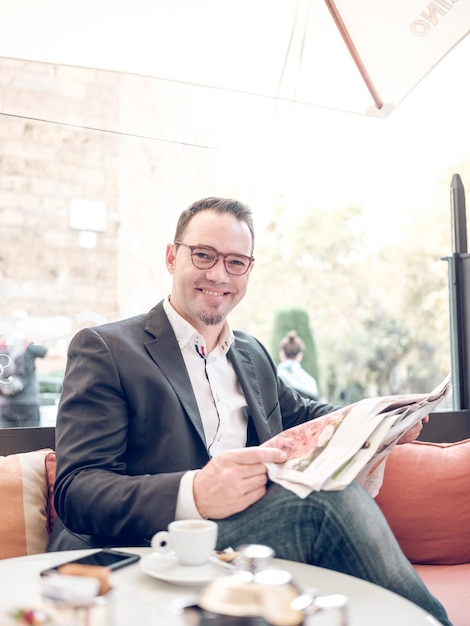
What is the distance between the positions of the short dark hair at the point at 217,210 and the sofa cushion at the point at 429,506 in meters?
0.87

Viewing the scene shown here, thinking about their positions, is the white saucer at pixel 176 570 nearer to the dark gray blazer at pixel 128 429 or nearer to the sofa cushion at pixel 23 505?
the dark gray blazer at pixel 128 429

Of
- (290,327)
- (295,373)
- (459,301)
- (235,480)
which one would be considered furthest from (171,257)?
(290,327)

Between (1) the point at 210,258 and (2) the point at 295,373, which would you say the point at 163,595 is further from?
(2) the point at 295,373

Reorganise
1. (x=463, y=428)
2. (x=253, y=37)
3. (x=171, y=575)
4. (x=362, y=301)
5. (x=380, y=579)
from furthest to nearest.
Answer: (x=362, y=301) → (x=463, y=428) → (x=253, y=37) → (x=380, y=579) → (x=171, y=575)

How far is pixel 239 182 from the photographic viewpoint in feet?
25.9

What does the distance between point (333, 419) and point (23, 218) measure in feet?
9.35

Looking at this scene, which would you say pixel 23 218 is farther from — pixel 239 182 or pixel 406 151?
pixel 406 151

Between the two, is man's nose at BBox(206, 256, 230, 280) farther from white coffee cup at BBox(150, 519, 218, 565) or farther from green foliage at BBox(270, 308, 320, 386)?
green foliage at BBox(270, 308, 320, 386)

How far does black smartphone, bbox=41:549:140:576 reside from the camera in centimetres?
102

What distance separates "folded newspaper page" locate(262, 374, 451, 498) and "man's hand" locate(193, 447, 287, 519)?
27 mm

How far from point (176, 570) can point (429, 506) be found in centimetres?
126

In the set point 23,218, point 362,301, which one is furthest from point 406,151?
point 23,218

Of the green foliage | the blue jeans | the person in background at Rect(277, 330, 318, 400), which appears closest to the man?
the blue jeans

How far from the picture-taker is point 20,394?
2443mm
